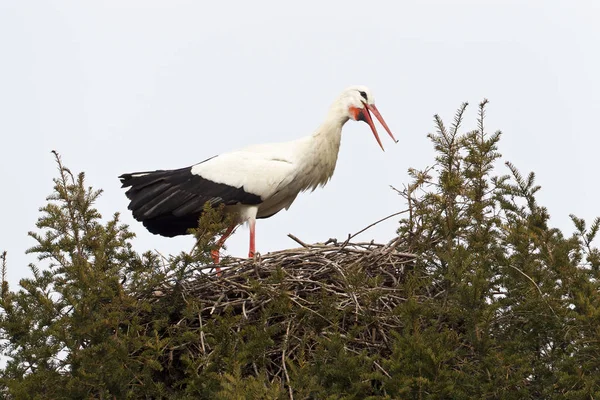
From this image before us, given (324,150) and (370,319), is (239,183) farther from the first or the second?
(370,319)

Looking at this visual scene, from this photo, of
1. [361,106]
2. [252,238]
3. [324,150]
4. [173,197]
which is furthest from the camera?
[361,106]

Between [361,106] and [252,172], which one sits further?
[361,106]

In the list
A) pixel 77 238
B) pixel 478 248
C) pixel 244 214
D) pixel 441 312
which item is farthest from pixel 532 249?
pixel 244 214

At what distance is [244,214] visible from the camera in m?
10.0

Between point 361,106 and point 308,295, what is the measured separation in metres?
3.40

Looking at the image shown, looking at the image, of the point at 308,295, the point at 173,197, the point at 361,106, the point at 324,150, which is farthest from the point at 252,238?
the point at 308,295

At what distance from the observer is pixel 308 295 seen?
7.71 meters

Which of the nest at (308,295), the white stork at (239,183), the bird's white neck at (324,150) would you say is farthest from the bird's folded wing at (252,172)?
the nest at (308,295)

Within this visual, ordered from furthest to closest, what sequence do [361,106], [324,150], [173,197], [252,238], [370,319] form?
[361,106] → [324,150] → [252,238] → [173,197] → [370,319]

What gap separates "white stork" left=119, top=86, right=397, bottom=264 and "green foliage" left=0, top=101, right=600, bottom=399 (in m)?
2.33

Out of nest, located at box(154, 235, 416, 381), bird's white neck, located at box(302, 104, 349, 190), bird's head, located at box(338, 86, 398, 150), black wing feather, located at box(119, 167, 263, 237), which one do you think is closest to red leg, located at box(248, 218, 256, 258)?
black wing feather, located at box(119, 167, 263, 237)

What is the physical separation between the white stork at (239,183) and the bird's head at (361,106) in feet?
0.85

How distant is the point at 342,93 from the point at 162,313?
401 cm

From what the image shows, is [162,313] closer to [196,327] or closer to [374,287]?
[196,327]
